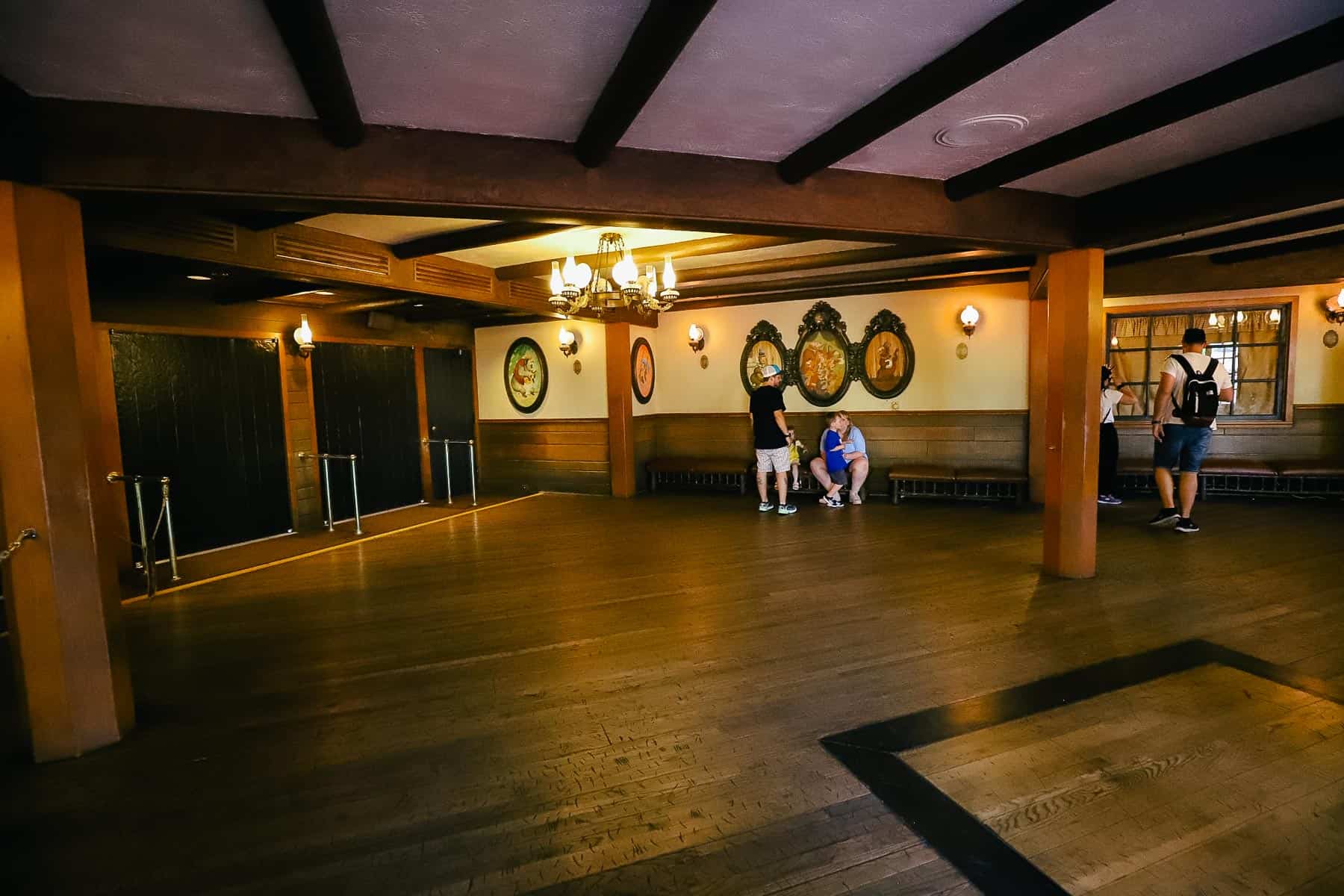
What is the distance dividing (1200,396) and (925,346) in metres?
2.96

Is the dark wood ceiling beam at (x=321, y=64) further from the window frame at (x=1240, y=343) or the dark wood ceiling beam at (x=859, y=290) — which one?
the window frame at (x=1240, y=343)

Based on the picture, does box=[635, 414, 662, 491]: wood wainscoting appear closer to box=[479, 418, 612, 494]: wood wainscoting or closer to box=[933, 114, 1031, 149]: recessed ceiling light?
box=[479, 418, 612, 494]: wood wainscoting

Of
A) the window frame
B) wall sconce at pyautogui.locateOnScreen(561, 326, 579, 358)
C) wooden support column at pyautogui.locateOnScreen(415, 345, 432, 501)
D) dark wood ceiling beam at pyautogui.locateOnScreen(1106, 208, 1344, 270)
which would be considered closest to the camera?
dark wood ceiling beam at pyautogui.locateOnScreen(1106, 208, 1344, 270)

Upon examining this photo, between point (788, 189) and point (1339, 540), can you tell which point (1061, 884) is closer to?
point (788, 189)

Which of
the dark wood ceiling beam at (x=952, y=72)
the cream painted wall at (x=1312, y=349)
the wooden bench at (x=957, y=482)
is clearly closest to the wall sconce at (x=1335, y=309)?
the cream painted wall at (x=1312, y=349)

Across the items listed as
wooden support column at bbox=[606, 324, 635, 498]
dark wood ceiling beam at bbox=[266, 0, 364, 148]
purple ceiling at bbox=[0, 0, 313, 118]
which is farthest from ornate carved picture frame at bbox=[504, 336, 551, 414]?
purple ceiling at bbox=[0, 0, 313, 118]

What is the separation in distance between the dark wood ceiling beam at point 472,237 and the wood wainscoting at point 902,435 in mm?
4589

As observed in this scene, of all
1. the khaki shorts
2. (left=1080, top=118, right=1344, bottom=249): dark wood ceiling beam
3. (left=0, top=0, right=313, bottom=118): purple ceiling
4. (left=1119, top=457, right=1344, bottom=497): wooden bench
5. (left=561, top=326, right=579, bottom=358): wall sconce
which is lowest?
(left=1119, top=457, right=1344, bottom=497): wooden bench

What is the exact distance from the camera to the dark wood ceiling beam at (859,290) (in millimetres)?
7477

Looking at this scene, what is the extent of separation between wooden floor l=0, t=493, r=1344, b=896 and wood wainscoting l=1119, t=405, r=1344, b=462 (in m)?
2.54

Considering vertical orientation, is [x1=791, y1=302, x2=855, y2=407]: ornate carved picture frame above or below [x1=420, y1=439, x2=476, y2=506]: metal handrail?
above

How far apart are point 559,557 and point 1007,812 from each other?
13.7 feet

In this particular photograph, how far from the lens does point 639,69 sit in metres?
2.25

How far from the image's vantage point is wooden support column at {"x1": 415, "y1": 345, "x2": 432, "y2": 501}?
8852mm
